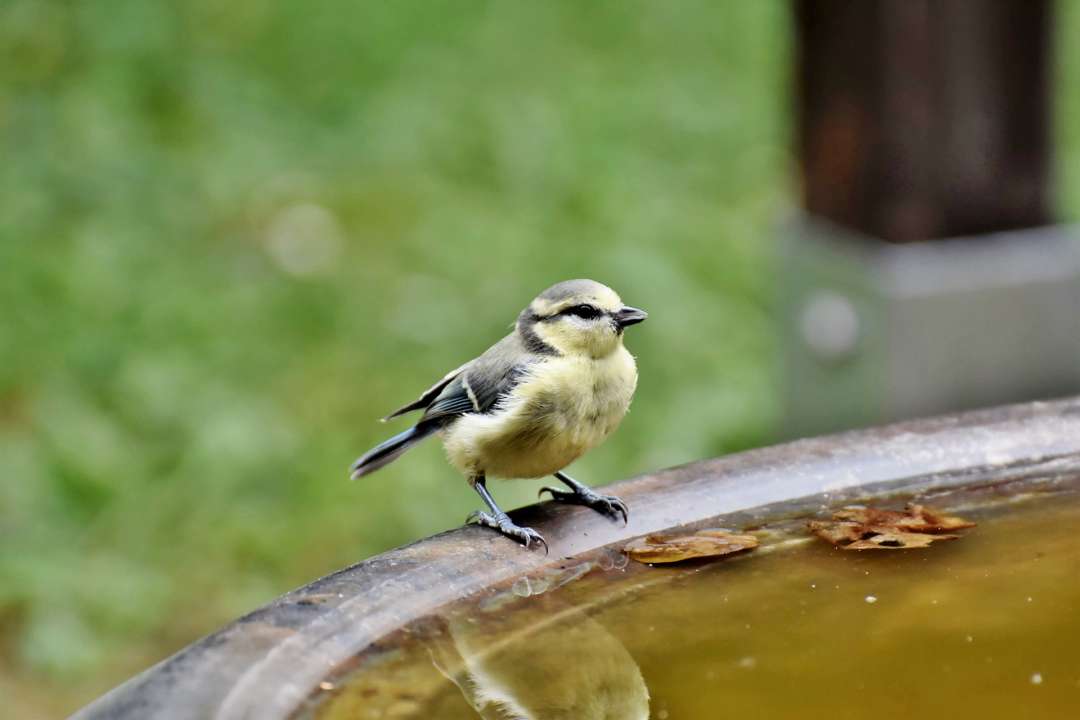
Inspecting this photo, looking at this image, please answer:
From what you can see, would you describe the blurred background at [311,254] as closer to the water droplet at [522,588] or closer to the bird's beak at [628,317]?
the bird's beak at [628,317]

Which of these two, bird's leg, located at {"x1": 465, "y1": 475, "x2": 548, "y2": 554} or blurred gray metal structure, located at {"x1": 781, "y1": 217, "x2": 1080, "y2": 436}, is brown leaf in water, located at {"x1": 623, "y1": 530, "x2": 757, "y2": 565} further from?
blurred gray metal structure, located at {"x1": 781, "y1": 217, "x2": 1080, "y2": 436}

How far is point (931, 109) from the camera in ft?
16.0

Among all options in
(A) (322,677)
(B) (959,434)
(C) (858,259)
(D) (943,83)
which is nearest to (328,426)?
(C) (858,259)

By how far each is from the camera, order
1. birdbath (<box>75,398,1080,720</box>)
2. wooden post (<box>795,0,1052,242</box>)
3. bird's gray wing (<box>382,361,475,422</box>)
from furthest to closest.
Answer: wooden post (<box>795,0,1052,242</box>), bird's gray wing (<box>382,361,475,422</box>), birdbath (<box>75,398,1080,720</box>)

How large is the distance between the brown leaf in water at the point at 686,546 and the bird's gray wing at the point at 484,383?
1.73 feet

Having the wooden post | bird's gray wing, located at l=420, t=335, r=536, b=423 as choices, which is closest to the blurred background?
the wooden post

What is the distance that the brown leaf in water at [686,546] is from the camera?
2465 mm

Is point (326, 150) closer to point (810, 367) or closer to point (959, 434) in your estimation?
point (810, 367)

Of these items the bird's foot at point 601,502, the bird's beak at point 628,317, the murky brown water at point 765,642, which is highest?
the bird's beak at point 628,317

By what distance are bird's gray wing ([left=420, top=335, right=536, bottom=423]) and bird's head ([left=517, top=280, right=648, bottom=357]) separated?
0.06m

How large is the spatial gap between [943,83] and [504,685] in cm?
335

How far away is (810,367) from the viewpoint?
5371mm

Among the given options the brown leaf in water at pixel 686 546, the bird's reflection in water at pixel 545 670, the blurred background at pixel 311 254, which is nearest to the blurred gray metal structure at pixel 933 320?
the blurred background at pixel 311 254

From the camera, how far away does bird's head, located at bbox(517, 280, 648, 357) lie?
9.70 ft
